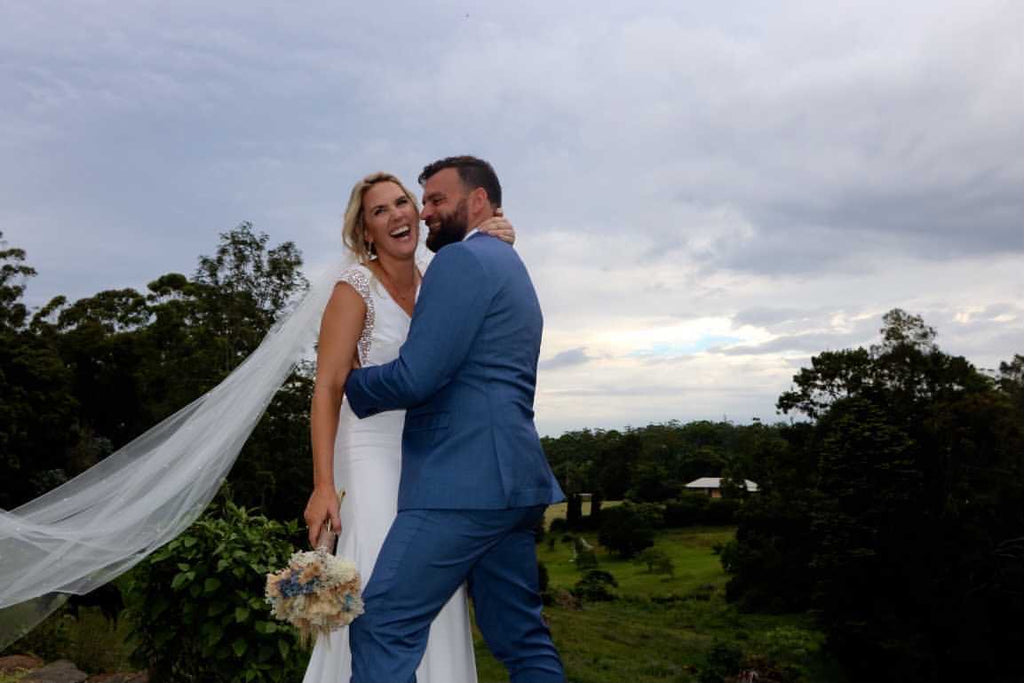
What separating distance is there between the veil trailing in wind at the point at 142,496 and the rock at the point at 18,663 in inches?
131

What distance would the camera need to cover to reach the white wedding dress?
12.7 ft

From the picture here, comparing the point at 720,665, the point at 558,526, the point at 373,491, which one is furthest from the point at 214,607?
the point at 558,526

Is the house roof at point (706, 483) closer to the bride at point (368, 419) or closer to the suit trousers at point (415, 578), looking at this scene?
the bride at point (368, 419)

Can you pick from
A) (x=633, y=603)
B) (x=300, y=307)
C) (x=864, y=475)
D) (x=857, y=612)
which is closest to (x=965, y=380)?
(x=864, y=475)

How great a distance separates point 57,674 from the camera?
7.62 m

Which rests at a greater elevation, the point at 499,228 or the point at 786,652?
the point at 499,228

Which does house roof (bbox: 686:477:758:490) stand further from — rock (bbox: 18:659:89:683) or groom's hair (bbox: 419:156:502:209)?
groom's hair (bbox: 419:156:502:209)

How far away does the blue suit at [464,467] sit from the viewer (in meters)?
3.34

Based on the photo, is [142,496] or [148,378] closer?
[142,496]

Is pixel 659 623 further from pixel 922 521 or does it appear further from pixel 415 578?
pixel 415 578

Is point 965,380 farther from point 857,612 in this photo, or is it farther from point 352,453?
point 352,453

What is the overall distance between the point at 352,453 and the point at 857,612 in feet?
86.5

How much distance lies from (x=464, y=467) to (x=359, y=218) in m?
1.38

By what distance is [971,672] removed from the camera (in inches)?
985
